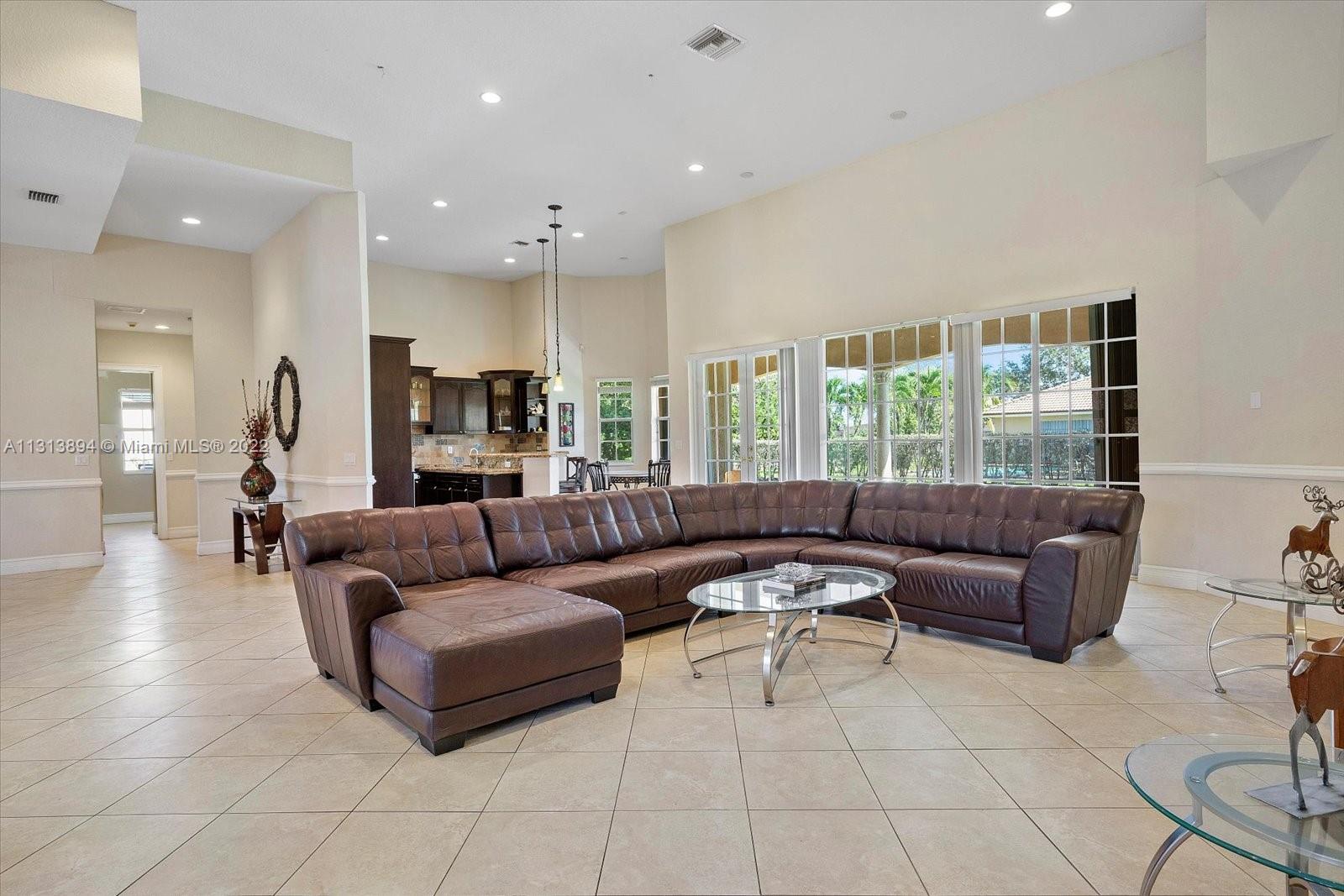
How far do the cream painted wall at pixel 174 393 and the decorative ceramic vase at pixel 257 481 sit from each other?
3403mm

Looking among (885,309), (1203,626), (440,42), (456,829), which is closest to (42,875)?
(456,829)

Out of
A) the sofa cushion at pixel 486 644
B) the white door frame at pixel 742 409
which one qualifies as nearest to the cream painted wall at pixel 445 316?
the white door frame at pixel 742 409

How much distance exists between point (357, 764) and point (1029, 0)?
5530 mm

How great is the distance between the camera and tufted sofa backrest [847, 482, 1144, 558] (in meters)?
4.09

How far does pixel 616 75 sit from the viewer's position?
5.02 m

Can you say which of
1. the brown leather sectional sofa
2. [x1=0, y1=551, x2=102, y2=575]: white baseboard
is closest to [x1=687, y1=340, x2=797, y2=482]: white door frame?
the brown leather sectional sofa

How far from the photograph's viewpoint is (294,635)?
175 inches

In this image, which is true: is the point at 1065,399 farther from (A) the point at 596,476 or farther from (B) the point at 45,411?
(B) the point at 45,411

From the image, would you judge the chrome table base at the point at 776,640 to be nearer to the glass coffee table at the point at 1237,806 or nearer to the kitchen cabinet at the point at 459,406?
the glass coffee table at the point at 1237,806

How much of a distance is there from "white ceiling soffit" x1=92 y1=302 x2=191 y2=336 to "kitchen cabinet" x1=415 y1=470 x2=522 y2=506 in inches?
142

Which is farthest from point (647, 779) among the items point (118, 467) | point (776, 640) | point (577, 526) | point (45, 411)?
point (118, 467)

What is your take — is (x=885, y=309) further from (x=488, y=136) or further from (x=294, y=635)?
(x=294, y=635)

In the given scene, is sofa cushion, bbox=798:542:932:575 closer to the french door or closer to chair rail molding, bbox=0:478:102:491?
the french door

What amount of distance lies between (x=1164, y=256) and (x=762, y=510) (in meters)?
3.47
